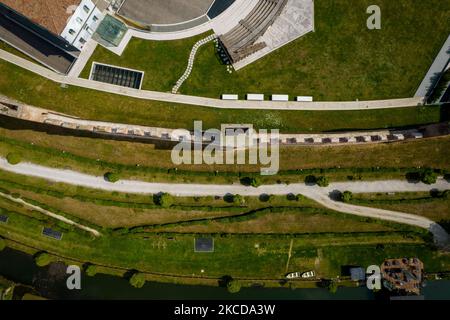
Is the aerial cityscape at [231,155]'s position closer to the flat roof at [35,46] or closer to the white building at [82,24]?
the flat roof at [35,46]

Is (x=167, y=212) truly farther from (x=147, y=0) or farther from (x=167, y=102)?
(x=147, y=0)

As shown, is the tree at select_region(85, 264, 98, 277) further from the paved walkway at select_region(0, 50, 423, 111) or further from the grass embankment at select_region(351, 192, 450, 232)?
the grass embankment at select_region(351, 192, 450, 232)

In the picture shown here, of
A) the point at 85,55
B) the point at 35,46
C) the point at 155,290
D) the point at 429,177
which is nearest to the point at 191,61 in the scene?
the point at 85,55

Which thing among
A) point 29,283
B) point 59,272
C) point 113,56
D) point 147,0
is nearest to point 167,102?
point 113,56

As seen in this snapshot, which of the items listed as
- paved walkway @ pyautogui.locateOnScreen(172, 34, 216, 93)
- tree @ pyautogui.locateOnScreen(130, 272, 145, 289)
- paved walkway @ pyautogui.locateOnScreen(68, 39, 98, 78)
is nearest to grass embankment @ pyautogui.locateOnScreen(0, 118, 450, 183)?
paved walkway @ pyautogui.locateOnScreen(172, 34, 216, 93)

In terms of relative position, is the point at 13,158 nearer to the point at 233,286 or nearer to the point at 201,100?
the point at 201,100
